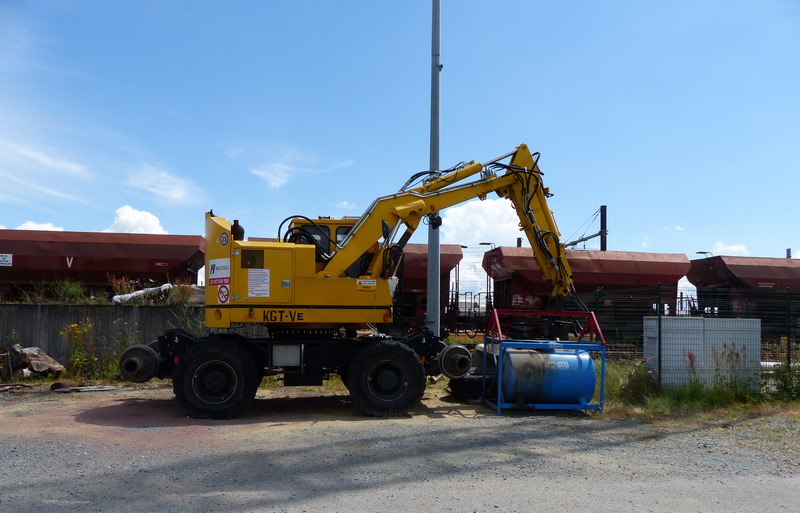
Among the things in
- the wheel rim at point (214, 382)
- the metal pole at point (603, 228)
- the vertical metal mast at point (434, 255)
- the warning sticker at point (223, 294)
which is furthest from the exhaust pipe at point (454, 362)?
the metal pole at point (603, 228)

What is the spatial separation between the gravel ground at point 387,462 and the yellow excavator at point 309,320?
0.54 m

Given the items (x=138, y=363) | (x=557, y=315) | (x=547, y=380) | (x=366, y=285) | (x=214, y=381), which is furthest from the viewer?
(x=557, y=315)

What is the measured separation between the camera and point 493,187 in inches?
430

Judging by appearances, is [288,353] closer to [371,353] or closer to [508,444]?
[371,353]

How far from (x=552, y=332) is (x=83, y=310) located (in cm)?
1109

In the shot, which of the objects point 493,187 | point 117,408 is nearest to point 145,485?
point 117,408

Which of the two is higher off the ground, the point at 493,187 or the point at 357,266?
the point at 493,187

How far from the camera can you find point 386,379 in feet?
32.4

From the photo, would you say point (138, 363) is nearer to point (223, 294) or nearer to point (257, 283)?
point (223, 294)

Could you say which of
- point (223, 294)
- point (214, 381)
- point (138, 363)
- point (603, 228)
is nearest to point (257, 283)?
point (223, 294)

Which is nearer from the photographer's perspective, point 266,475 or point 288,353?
point 266,475

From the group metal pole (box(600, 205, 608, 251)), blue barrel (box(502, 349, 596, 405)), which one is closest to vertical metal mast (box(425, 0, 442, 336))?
blue barrel (box(502, 349, 596, 405))

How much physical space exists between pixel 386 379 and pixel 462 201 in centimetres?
324

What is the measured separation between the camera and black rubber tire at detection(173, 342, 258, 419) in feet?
31.2
